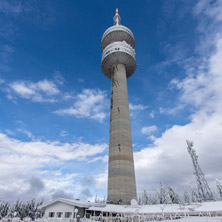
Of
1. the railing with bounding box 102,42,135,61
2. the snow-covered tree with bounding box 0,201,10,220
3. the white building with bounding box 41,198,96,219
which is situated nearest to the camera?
the white building with bounding box 41,198,96,219

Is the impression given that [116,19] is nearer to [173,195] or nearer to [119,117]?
[119,117]

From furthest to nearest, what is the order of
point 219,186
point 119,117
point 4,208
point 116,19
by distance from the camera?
point 4,208 < point 116,19 < point 219,186 < point 119,117

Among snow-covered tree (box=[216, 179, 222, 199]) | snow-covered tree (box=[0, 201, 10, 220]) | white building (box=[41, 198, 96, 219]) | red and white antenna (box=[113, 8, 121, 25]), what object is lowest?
white building (box=[41, 198, 96, 219])

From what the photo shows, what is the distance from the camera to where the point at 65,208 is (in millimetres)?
28172

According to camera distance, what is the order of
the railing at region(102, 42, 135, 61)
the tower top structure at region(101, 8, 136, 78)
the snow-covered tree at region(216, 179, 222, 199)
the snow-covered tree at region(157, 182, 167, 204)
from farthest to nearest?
the snow-covered tree at region(157, 182, 167, 204)
the tower top structure at region(101, 8, 136, 78)
the railing at region(102, 42, 135, 61)
the snow-covered tree at region(216, 179, 222, 199)

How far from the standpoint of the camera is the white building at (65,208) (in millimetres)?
27011

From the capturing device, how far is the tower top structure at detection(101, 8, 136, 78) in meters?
54.9

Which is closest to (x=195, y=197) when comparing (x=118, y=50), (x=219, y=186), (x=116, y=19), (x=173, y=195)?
(x=173, y=195)

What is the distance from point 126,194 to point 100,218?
1108cm

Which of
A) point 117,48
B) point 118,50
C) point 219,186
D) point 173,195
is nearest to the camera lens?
point 219,186

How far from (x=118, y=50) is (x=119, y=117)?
22.9 m

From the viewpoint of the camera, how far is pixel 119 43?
56000 mm

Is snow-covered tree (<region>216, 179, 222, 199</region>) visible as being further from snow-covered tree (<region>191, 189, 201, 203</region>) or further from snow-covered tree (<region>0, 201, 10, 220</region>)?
snow-covered tree (<region>0, 201, 10, 220</region>)

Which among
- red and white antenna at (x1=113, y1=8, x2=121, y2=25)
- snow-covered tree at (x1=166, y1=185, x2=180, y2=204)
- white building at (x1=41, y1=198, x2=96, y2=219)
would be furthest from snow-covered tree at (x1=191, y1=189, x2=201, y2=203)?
red and white antenna at (x1=113, y1=8, x2=121, y2=25)
